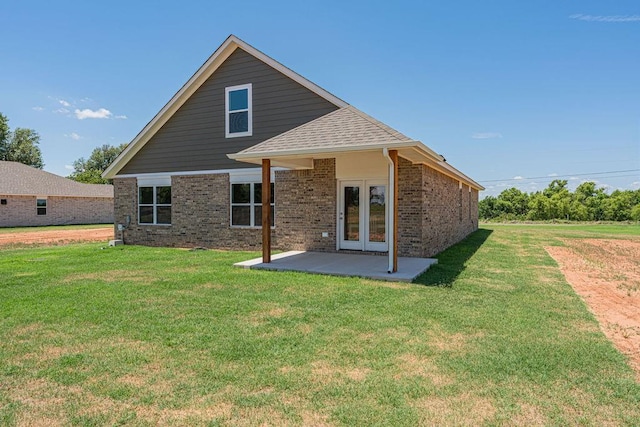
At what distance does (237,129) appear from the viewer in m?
13.2

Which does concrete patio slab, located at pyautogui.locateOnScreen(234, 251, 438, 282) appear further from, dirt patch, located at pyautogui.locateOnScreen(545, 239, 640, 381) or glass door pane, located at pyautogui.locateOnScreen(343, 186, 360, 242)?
dirt patch, located at pyautogui.locateOnScreen(545, 239, 640, 381)

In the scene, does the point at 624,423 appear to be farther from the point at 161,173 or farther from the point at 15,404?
the point at 161,173

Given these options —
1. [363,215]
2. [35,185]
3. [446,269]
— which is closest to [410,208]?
[363,215]

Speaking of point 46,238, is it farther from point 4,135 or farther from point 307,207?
point 4,135

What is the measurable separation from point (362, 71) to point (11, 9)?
42.1 feet

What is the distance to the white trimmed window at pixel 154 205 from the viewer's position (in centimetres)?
1465

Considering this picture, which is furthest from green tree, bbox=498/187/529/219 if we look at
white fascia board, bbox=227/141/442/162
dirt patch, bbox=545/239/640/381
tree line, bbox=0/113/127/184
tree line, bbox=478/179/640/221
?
tree line, bbox=0/113/127/184

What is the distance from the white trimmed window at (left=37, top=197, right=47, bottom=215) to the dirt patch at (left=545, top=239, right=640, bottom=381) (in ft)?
115

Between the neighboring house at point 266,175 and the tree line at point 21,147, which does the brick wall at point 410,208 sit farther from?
the tree line at point 21,147

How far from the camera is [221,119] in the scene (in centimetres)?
1346

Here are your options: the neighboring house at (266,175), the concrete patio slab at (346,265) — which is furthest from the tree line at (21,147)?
the concrete patio slab at (346,265)

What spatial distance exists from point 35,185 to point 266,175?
3062 cm

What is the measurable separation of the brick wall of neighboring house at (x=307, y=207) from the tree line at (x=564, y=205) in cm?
3918

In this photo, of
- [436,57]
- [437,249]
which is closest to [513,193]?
[436,57]
